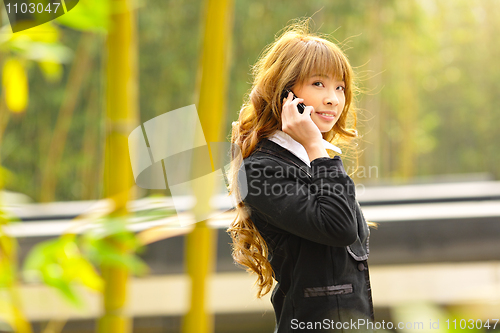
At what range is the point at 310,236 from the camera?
0.58 metres

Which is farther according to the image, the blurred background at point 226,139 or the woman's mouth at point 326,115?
the woman's mouth at point 326,115

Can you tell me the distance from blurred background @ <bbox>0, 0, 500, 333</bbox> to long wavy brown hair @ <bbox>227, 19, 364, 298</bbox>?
0.18 ft

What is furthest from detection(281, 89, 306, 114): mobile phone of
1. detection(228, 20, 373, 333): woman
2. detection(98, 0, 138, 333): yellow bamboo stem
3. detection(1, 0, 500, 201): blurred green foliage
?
detection(1, 0, 500, 201): blurred green foliage

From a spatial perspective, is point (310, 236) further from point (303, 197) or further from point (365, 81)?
point (365, 81)

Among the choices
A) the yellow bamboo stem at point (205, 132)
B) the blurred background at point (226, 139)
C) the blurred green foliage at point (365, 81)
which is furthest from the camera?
the blurred green foliage at point (365, 81)

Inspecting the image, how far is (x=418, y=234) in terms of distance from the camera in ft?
5.68

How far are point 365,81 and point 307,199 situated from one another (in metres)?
3.79

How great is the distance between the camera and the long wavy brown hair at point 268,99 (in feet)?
2.11

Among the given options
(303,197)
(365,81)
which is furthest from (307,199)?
(365,81)

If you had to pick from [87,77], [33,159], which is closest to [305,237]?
[87,77]

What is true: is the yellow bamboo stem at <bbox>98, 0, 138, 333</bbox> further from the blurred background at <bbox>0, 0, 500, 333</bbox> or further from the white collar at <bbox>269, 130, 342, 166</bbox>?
the white collar at <bbox>269, 130, 342, 166</bbox>

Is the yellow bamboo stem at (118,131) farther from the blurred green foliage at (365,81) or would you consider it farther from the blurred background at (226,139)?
the blurred green foliage at (365,81)

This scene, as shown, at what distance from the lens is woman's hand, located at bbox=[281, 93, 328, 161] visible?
61cm

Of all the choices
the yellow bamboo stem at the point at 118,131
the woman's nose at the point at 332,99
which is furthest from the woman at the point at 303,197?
the yellow bamboo stem at the point at 118,131
